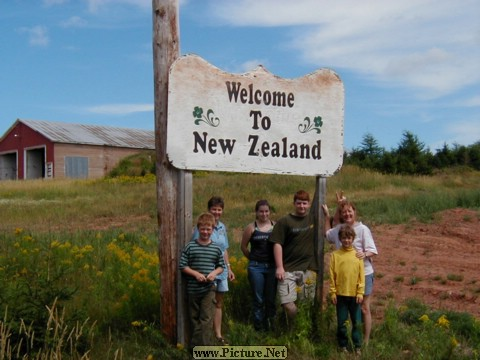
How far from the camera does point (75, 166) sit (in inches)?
1702

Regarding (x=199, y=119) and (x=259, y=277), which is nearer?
(x=199, y=119)

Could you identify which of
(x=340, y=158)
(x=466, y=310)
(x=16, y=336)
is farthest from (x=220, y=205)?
(x=466, y=310)

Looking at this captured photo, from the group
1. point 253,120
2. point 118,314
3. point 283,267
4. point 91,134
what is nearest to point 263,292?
point 283,267

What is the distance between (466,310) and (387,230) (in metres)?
6.53

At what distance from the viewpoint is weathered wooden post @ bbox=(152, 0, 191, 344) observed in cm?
602

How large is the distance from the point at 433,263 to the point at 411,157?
26.9m

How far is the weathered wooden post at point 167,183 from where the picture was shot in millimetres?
6016

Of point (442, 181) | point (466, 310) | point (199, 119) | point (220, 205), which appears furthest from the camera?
Answer: point (442, 181)

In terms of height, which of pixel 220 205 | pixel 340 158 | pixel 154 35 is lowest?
pixel 220 205

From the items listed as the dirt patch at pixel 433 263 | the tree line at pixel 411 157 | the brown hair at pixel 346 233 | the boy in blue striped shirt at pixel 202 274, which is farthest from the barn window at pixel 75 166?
the brown hair at pixel 346 233

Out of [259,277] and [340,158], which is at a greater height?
[340,158]

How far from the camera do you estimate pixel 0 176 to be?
4903 centimetres

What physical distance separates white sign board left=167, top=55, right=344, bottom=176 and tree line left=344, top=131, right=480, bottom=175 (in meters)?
29.6

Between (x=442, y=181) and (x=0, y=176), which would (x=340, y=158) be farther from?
(x=0, y=176)
